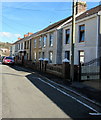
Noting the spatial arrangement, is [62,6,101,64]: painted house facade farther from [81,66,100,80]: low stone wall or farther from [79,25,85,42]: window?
[81,66,100,80]: low stone wall

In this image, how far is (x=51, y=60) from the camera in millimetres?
22641

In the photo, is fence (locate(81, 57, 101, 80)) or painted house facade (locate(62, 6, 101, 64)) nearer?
fence (locate(81, 57, 101, 80))

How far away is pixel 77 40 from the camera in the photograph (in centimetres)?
1686

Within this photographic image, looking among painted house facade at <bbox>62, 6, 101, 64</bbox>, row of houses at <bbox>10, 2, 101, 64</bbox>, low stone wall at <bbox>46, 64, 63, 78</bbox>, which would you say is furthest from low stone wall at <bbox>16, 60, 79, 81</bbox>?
painted house facade at <bbox>62, 6, 101, 64</bbox>

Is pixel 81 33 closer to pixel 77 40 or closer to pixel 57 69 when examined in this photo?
pixel 77 40

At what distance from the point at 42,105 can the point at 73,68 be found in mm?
6114

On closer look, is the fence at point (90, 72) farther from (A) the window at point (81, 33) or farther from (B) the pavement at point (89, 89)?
(A) the window at point (81, 33)

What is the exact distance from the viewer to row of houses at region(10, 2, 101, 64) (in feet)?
47.0

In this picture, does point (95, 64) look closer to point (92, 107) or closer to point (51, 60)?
point (92, 107)

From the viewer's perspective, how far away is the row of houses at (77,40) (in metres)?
14.3

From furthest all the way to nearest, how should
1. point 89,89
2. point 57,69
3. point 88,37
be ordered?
point 88,37 → point 57,69 → point 89,89

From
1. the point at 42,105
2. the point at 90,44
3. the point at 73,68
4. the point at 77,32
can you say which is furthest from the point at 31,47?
the point at 42,105

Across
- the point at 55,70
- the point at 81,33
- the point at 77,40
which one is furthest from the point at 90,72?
the point at 81,33

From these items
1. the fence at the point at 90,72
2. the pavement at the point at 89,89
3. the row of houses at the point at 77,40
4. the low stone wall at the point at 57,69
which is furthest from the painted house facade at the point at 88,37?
the pavement at the point at 89,89
